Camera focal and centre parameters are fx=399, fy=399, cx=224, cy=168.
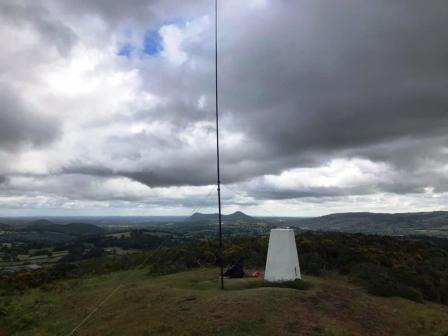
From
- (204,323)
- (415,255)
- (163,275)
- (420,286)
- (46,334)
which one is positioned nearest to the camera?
(204,323)

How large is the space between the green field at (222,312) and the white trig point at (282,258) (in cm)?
136

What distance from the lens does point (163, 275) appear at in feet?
102

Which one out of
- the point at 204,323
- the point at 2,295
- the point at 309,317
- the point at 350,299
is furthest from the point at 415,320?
the point at 2,295

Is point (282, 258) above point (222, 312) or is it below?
above

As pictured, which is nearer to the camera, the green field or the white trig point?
the green field

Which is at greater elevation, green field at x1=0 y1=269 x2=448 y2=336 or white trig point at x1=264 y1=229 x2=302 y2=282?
white trig point at x1=264 y1=229 x2=302 y2=282

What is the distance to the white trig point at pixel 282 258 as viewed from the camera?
23438mm

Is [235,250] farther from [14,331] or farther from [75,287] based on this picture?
[14,331]

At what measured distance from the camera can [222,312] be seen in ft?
57.6

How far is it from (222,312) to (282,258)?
697cm

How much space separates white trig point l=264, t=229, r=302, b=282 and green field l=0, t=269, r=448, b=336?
1.36 meters

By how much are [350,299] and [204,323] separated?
29.6 ft

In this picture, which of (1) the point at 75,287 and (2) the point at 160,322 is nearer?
(2) the point at 160,322

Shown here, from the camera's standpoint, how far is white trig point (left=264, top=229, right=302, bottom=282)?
23438 millimetres
